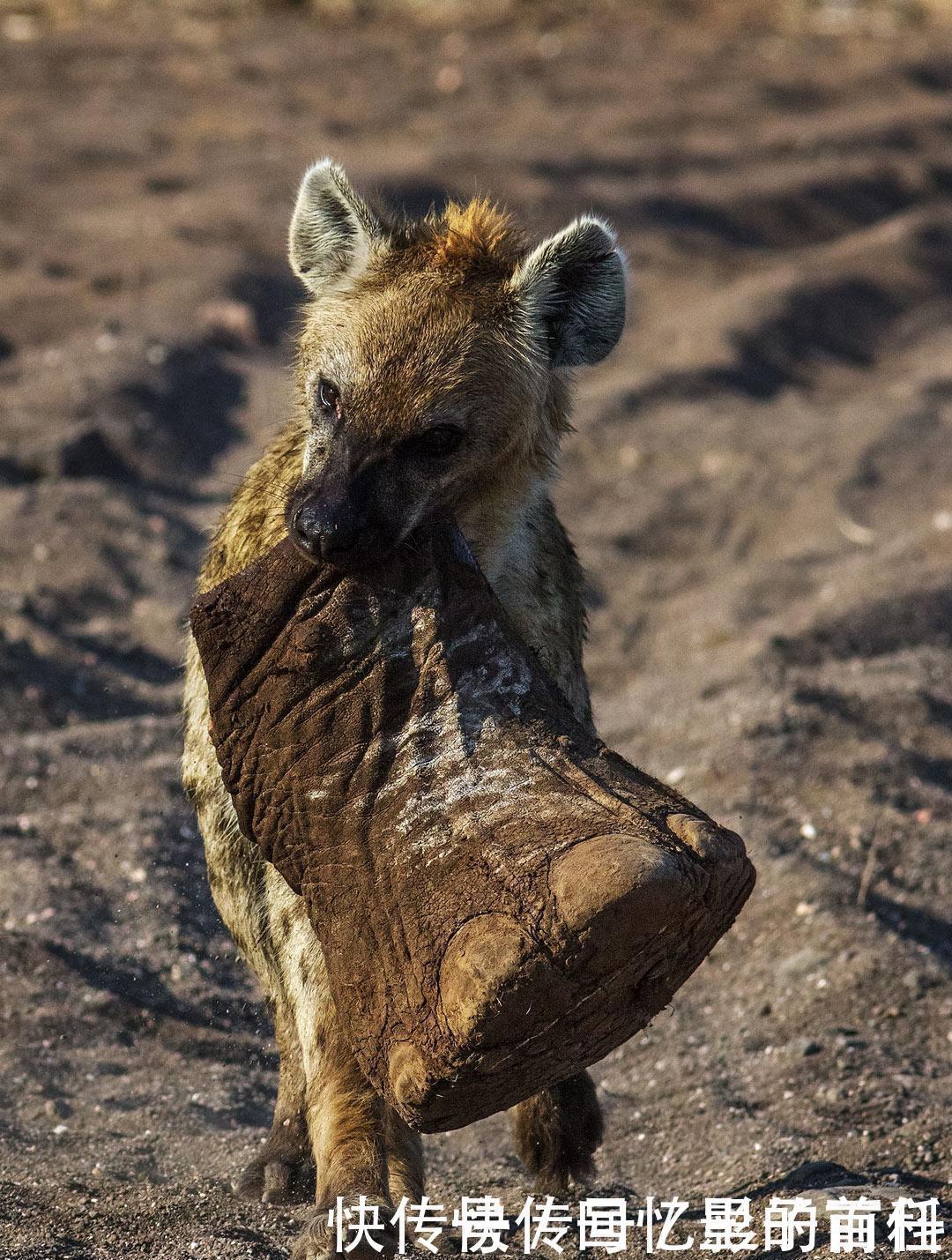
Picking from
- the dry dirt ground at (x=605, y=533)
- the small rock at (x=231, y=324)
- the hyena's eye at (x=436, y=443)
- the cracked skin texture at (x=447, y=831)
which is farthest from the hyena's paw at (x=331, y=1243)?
the small rock at (x=231, y=324)

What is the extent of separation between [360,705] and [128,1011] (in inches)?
80.5

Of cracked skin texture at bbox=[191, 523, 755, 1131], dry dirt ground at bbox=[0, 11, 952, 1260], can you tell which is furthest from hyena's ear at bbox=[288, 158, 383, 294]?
dry dirt ground at bbox=[0, 11, 952, 1260]

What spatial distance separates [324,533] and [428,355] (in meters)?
0.67

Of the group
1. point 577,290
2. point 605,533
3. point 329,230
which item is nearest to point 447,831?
point 577,290

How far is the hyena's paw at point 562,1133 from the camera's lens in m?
4.00

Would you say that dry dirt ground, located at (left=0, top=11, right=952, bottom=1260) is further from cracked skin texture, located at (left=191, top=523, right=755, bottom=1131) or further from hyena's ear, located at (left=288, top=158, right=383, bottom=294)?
hyena's ear, located at (left=288, top=158, right=383, bottom=294)

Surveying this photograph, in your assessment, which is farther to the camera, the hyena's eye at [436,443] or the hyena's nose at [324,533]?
the hyena's eye at [436,443]

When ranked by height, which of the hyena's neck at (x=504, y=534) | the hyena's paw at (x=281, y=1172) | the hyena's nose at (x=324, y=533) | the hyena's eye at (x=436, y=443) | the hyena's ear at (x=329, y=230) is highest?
the hyena's ear at (x=329, y=230)

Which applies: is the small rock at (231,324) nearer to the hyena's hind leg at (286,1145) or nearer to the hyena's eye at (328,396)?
the hyena's eye at (328,396)

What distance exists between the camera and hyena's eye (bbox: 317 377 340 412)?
3540 millimetres

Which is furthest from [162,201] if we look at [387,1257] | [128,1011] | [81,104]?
[387,1257]

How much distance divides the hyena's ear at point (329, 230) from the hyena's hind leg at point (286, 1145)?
1.66 metres

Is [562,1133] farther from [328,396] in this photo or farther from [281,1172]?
[328,396]

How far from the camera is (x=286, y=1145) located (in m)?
3.86
